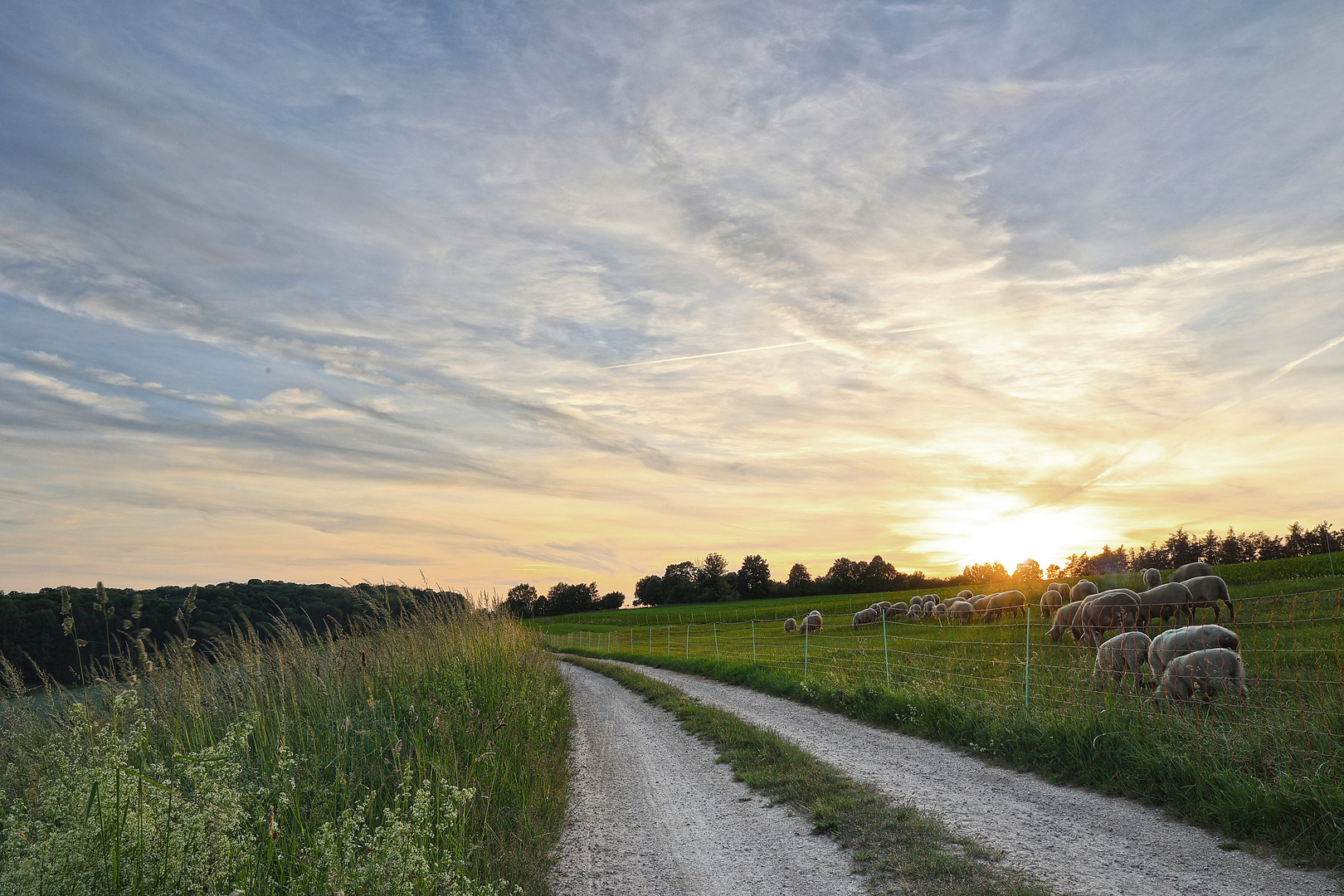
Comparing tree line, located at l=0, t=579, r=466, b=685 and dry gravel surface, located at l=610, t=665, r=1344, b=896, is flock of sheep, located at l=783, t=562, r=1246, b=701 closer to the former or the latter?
dry gravel surface, located at l=610, t=665, r=1344, b=896

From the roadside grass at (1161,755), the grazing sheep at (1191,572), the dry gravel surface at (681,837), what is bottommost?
the dry gravel surface at (681,837)

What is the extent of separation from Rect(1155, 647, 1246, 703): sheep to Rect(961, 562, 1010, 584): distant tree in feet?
203

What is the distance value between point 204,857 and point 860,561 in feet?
327

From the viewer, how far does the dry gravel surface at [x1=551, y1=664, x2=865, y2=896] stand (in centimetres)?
528

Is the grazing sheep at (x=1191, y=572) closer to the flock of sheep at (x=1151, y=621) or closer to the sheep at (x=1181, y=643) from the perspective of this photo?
the flock of sheep at (x=1151, y=621)

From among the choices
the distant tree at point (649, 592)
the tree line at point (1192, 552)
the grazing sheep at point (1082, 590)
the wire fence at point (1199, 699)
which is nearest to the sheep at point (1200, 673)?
the wire fence at point (1199, 699)

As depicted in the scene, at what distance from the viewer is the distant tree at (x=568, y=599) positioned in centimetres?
11691

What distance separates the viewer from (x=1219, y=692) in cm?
827

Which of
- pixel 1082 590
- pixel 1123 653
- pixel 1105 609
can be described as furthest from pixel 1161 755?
pixel 1082 590

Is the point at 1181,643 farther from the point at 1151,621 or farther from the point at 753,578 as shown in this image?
the point at 753,578

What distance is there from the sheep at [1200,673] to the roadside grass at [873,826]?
3717 mm

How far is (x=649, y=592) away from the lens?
113 m

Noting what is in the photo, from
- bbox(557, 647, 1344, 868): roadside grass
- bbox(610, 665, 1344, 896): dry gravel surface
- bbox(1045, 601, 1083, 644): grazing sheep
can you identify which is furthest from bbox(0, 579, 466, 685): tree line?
bbox(1045, 601, 1083, 644): grazing sheep

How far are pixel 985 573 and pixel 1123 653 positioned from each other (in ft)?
223
